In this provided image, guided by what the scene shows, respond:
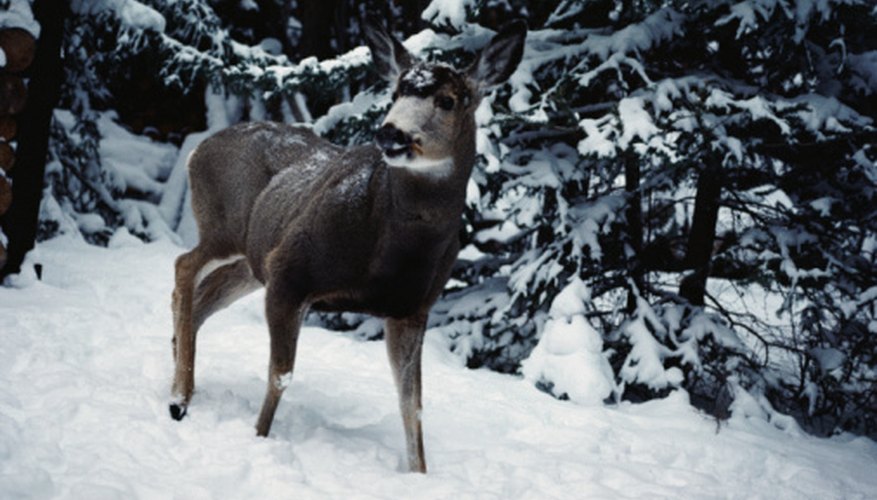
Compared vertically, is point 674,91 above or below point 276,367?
above

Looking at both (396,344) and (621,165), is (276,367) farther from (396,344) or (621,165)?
(621,165)

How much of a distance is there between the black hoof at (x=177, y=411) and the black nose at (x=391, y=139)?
5.93ft

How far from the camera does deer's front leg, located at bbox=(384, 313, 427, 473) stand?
3.86m

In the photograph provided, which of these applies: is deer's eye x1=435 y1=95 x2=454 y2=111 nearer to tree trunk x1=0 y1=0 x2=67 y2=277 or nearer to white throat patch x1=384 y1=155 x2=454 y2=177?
white throat patch x1=384 y1=155 x2=454 y2=177

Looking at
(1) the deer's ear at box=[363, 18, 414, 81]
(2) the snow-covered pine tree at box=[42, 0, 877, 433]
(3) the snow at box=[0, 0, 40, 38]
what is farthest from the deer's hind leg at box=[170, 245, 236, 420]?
(3) the snow at box=[0, 0, 40, 38]

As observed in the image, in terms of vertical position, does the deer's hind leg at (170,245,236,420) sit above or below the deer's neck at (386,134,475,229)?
below

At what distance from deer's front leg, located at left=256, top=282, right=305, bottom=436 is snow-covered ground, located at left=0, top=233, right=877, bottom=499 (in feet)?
0.58

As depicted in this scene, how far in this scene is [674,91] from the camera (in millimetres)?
5574

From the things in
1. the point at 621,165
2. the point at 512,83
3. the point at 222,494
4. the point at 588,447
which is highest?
the point at 512,83

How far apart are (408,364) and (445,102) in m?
1.29

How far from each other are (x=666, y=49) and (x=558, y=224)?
5.21 feet

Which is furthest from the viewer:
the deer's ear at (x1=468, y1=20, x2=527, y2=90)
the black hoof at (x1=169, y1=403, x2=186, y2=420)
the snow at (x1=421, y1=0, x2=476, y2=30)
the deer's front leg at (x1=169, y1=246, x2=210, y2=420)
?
the snow at (x1=421, y1=0, x2=476, y2=30)

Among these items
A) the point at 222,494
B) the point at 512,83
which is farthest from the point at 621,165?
the point at 222,494

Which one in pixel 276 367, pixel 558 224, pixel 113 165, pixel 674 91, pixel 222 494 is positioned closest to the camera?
pixel 222 494
